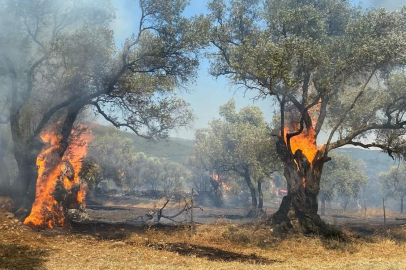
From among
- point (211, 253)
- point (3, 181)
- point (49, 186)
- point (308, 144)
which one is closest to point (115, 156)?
point (3, 181)

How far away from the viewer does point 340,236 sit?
20.5 m

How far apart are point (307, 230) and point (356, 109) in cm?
1178

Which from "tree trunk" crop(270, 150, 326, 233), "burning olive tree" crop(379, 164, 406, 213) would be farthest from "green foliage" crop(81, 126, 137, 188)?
"burning olive tree" crop(379, 164, 406, 213)

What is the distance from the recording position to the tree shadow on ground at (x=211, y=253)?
1527 centimetres

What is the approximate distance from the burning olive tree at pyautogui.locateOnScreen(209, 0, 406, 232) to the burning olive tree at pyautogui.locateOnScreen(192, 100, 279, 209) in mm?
5322

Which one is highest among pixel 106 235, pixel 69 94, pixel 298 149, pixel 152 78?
pixel 152 78

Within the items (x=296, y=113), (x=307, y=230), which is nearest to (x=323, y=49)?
(x=296, y=113)

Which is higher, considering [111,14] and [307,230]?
[111,14]

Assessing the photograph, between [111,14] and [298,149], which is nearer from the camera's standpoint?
[298,149]

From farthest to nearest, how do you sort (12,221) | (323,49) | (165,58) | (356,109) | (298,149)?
(356,109), (165,58), (298,149), (323,49), (12,221)

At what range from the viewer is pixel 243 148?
50.1 meters

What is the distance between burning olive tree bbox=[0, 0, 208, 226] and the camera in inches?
872

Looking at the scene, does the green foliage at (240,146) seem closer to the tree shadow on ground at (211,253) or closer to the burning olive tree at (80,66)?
the burning olive tree at (80,66)

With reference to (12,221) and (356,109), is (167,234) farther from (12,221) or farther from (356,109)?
(356,109)
